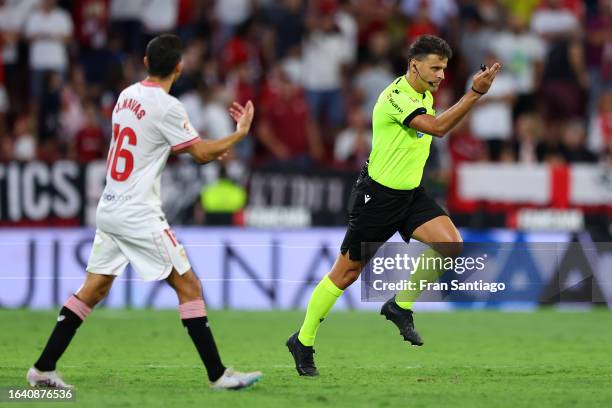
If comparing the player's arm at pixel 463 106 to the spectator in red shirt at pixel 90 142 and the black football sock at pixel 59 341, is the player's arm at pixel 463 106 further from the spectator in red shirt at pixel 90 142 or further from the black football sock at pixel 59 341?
the spectator in red shirt at pixel 90 142

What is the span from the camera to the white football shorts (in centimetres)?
848

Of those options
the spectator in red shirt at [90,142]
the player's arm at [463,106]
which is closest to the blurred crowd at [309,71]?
the spectator in red shirt at [90,142]

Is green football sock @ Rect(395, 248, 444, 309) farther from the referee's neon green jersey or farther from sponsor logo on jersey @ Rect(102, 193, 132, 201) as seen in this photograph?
sponsor logo on jersey @ Rect(102, 193, 132, 201)

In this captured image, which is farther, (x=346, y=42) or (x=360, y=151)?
(x=346, y=42)

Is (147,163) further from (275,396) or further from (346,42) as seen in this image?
(346,42)

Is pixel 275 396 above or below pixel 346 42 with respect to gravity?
below

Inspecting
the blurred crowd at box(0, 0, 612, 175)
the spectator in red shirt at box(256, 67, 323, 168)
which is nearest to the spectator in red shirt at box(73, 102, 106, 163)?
the blurred crowd at box(0, 0, 612, 175)

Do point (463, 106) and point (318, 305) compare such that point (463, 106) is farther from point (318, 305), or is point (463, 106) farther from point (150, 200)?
point (150, 200)

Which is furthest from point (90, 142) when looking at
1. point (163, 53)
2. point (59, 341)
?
point (163, 53)

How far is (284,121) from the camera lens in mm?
19797

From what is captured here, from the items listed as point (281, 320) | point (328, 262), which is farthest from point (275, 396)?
point (328, 262)

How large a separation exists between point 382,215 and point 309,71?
11149 millimetres

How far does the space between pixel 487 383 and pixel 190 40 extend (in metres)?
12.2

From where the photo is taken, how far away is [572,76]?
67.8 feet
